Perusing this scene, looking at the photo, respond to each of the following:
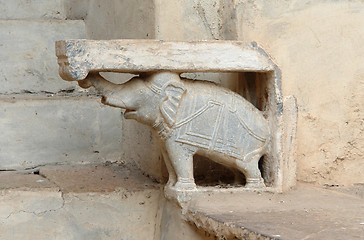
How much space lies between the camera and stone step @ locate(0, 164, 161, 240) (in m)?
2.62

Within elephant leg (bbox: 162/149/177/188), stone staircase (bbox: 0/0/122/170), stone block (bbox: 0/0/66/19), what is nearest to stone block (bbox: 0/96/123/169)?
stone staircase (bbox: 0/0/122/170)

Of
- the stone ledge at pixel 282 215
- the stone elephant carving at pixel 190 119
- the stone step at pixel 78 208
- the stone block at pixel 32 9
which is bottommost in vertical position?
the stone step at pixel 78 208

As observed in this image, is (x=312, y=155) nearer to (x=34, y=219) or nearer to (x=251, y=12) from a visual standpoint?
(x=251, y=12)

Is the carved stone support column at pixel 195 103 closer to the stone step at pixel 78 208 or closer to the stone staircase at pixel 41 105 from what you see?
the stone step at pixel 78 208

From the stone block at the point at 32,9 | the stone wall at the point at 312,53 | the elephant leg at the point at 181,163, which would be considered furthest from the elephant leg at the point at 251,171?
the stone block at the point at 32,9

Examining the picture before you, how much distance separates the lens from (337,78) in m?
2.88

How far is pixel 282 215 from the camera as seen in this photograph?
2.29 m

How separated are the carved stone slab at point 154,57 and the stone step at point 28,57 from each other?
3.80 ft

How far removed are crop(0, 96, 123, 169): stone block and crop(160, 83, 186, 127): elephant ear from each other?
3.08 ft

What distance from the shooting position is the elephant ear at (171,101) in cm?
245

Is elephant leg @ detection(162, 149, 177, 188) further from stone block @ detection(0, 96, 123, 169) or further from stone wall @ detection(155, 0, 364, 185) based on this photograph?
stone block @ detection(0, 96, 123, 169)

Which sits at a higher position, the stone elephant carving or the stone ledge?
the stone elephant carving

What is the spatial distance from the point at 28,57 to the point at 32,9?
0.37 meters

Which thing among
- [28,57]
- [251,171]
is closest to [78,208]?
[251,171]
